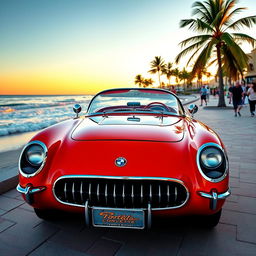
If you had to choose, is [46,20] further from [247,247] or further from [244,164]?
[247,247]

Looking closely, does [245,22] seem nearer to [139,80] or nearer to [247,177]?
[247,177]

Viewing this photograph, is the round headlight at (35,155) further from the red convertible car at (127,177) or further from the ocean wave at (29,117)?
the ocean wave at (29,117)

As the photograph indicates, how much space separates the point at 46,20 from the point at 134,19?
4691 mm

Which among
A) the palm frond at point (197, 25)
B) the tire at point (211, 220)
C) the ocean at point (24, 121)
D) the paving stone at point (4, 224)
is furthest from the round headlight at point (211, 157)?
the palm frond at point (197, 25)

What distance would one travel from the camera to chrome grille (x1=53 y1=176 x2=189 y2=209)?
4.38 ft

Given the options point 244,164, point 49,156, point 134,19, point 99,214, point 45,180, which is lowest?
point 244,164

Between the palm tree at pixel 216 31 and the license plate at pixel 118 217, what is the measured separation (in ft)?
38.8

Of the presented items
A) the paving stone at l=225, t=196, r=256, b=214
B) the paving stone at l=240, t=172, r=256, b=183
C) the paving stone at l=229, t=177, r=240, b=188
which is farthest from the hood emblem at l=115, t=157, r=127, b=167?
the paving stone at l=240, t=172, r=256, b=183

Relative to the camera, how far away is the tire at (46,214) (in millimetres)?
1738

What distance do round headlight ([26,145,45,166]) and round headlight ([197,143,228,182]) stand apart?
121 centimetres

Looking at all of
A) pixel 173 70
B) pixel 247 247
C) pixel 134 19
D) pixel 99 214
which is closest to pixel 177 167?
pixel 99 214

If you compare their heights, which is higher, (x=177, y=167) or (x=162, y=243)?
(x=177, y=167)

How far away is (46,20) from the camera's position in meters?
10.5

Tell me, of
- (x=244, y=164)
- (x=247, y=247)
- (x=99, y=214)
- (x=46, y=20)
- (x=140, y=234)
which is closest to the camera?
(x=99, y=214)
